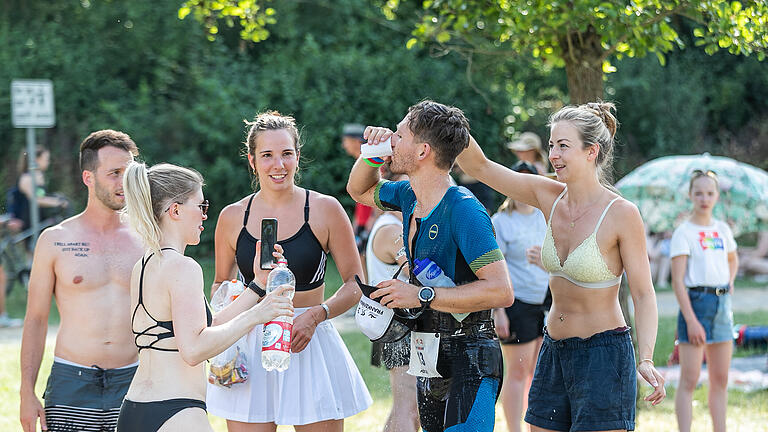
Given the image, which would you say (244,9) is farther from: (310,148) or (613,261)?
(310,148)

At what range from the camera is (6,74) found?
690 inches

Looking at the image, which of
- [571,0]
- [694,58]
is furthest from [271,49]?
[571,0]

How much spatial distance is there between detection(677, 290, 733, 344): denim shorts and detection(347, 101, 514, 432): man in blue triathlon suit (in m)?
2.92

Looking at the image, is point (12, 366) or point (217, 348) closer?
point (217, 348)

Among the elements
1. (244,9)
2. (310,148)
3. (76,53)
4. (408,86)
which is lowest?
(244,9)

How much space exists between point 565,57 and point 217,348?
13.1 ft

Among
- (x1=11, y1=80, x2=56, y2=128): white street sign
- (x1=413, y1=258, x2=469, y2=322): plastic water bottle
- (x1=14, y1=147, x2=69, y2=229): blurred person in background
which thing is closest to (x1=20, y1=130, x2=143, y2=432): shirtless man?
(x1=413, y1=258, x2=469, y2=322): plastic water bottle

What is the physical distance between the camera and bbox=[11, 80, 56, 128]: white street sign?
10.7 metres

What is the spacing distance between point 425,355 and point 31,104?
28.5ft

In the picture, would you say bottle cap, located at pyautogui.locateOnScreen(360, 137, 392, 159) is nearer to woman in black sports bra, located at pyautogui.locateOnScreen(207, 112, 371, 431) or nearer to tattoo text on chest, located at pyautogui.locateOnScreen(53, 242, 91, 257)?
woman in black sports bra, located at pyautogui.locateOnScreen(207, 112, 371, 431)

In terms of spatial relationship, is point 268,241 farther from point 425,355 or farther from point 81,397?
point 81,397

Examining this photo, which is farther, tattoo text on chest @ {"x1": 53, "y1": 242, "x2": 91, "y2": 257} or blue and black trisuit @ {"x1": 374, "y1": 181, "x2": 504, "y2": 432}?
tattoo text on chest @ {"x1": 53, "y1": 242, "x2": 91, "y2": 257}

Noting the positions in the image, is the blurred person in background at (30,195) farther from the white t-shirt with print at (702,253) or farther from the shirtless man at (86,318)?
the white t-shirt with print at (702,253)

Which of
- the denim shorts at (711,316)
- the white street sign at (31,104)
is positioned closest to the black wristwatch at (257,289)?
the denim shorts at (711,316)
